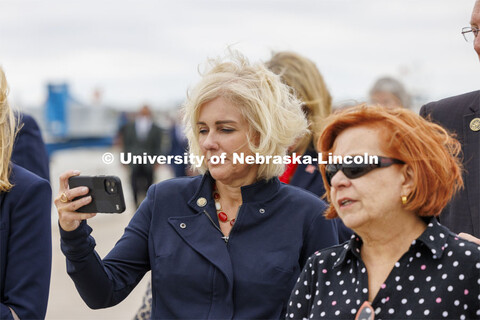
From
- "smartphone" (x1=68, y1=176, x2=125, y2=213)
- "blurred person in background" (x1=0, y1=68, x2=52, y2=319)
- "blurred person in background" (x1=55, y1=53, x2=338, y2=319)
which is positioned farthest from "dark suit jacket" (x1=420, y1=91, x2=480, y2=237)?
"blurred person in background" (x1=0, y1=68, x2=52, y2=319)

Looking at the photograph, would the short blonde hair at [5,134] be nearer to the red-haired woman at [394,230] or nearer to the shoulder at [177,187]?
the shoulder at [177,187]

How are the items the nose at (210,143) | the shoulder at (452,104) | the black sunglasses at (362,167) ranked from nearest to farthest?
the black sunglasses at (362,167) < the nose at (210,143) < the shoulder at (452,104)

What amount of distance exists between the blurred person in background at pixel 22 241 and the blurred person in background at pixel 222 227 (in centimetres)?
17

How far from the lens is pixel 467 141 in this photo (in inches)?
128

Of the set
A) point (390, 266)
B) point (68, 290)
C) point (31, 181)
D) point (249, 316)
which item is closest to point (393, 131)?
point (390, 266)

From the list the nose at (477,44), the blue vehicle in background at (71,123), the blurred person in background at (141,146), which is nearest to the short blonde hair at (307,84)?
the nose at (477,44)

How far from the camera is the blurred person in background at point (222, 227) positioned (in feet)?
9.44

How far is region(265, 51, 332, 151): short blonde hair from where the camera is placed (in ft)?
14.3

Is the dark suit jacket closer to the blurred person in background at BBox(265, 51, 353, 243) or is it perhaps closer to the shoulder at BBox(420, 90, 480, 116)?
the shoulder at BBox(420, 90, 480, 116)

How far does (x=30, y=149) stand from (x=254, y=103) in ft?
5.58

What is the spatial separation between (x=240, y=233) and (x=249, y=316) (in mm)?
369

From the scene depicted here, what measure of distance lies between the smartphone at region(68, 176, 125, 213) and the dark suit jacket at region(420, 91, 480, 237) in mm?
1596

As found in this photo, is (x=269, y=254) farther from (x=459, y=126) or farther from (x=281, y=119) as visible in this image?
(x=459, y=126)

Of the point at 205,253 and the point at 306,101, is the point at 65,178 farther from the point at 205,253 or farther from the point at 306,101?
the point at 306,101
